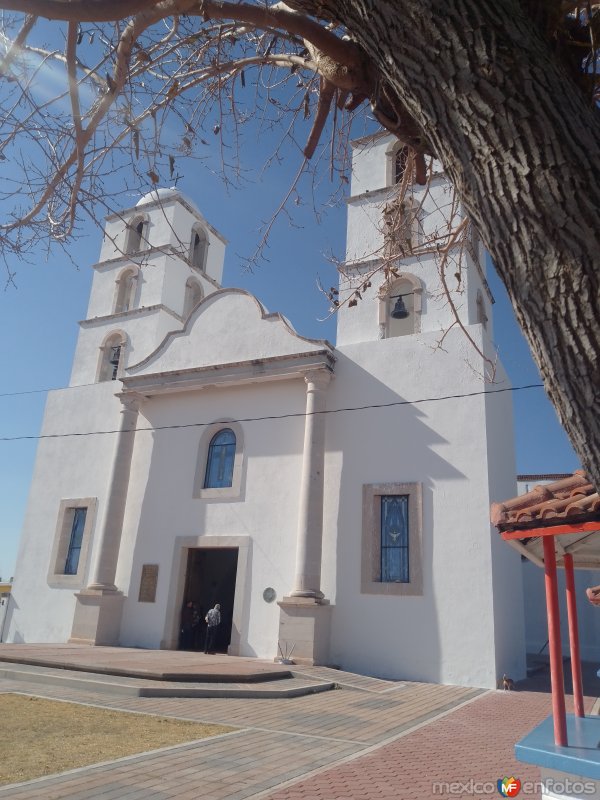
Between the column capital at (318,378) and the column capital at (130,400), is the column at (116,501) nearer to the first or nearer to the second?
the column capital at (130,400)

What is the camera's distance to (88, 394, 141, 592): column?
48.2 ft

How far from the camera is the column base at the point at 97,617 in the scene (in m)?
14.1

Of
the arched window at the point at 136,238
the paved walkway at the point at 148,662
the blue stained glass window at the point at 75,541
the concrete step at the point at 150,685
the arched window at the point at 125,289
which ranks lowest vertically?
the concrete step at the point at 150,685

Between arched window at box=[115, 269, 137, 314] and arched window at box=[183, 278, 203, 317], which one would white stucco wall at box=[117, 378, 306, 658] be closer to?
arched window at box=[183, 278, 203, 317]

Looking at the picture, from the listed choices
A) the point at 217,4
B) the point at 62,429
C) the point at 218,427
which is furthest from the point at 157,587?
the point at 217,4

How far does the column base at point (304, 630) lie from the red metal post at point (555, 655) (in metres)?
8.14

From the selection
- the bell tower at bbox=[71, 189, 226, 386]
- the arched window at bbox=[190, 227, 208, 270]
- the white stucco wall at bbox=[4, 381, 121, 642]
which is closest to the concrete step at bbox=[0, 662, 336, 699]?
the white stucco wall at bbox=[4, 381, 121, 642]

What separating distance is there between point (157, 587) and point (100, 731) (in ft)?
26.5

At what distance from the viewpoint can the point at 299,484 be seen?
1373 cm

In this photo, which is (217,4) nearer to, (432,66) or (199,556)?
(432,66)

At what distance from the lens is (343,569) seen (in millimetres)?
12891

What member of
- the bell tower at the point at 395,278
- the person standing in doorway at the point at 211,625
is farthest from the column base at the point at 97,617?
the bell tower at the point at 395,278

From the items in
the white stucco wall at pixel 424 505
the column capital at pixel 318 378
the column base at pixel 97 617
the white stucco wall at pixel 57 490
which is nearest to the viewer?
the white stucco wall at pixel 424 505

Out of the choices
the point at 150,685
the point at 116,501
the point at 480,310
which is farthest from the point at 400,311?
the point at 150,685
